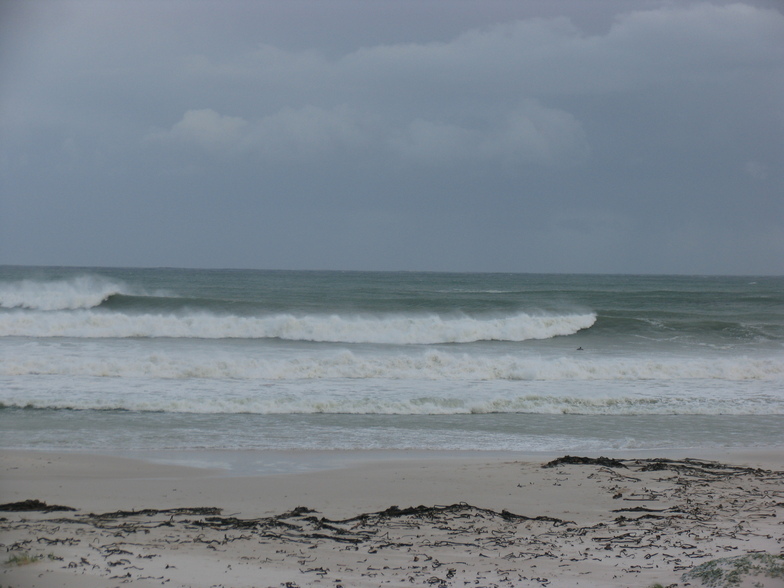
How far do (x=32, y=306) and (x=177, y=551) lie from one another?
28.9 m

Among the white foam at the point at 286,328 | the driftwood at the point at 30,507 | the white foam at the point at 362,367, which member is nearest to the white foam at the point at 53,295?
the white foam at the point at 286,328

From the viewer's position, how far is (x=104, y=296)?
30.8 m

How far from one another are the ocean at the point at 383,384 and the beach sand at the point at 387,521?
134cm

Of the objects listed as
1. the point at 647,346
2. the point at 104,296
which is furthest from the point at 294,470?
the point at 104,296

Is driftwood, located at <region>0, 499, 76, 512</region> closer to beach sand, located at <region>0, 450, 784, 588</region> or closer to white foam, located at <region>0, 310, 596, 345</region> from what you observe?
beach sand, located at <region>0, 450, 784, 588</region>

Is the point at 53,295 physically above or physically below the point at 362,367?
above

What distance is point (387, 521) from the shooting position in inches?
214

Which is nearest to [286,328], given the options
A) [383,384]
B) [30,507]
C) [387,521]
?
[383,384]

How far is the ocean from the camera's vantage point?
945cm

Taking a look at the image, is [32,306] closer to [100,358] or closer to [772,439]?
[100,358]

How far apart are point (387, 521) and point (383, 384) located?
814 centimetres

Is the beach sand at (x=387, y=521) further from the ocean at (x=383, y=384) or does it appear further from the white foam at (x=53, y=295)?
the white foam at (x=53, y=295)

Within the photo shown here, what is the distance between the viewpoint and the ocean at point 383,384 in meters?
9.45

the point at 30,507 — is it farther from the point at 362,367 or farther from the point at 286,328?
the point at 286,328
